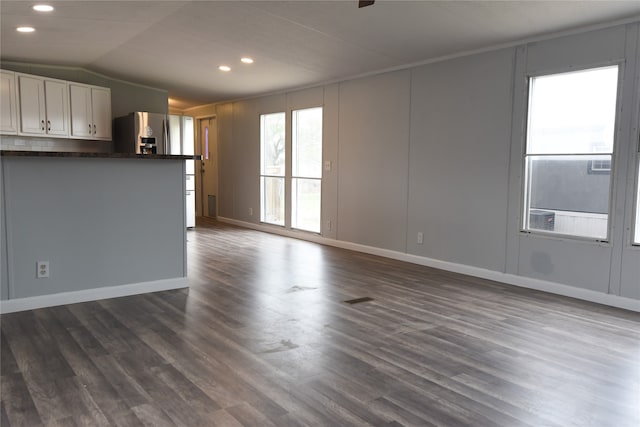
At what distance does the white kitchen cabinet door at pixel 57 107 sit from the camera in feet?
21.0

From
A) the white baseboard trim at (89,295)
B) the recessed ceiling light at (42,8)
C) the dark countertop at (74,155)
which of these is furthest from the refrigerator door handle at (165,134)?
the white baseboard trim at (89,295)

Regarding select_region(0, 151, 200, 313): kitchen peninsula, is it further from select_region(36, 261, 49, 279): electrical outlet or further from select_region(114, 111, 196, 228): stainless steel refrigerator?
select_region(114, 111, 196, 228): stainless steel refrigerator

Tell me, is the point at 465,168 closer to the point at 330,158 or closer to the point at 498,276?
the point at 498,276

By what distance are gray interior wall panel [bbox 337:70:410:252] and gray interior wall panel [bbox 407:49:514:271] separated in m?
0.19

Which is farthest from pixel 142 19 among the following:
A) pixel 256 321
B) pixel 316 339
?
pixel 316 339

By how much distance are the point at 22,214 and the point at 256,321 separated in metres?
2.03

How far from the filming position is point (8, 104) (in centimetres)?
598

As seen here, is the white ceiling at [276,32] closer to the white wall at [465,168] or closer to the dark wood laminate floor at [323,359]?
the white wall at [465,168]

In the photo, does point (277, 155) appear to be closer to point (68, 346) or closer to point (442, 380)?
point (68, 346)

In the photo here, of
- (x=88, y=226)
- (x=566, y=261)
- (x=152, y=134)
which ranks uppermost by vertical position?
(x=152, y=134)

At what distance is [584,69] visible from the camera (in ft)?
13.8

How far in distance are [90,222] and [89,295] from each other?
2.05ft

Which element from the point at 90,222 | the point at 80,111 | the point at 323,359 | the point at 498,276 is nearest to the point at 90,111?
the point at 80,111

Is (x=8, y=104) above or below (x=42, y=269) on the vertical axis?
above
